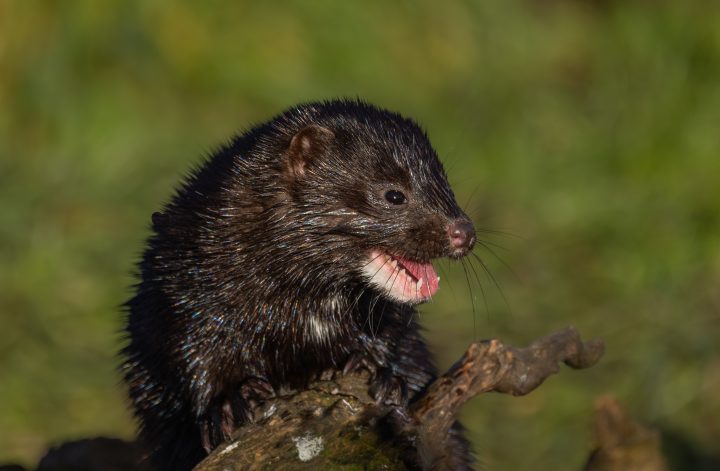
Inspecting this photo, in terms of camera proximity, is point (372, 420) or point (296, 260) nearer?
point (372, 420)

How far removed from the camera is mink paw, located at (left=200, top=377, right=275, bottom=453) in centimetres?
426

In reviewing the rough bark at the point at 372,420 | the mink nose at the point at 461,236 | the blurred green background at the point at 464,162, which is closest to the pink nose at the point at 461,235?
the mink nose at the point at 461,236

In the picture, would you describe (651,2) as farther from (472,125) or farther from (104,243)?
(104,243)

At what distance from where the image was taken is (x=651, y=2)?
1047cm

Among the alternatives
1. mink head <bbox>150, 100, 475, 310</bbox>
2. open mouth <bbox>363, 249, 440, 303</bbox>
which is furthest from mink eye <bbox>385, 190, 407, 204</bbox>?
open mouth <bbox>363, 249, 440, 303</bbox>

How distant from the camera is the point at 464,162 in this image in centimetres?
938

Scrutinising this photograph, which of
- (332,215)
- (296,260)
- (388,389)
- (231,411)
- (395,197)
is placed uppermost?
(395,197)

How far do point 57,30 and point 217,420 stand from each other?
18.2 ft

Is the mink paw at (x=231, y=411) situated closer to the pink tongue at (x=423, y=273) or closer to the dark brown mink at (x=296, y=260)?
the dark brown mink at (x=296, y=260)

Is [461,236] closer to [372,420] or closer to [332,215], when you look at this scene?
[332,215]

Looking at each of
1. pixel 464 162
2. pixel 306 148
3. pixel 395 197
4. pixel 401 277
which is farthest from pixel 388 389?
pixel 464 162

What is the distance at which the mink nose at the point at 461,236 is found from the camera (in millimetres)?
4246

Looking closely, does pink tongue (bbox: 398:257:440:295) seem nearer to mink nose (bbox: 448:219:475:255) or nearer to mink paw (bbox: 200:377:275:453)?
mink nose (bbox: 448:219:475:255)

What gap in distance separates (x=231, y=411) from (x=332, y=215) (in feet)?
2.38
